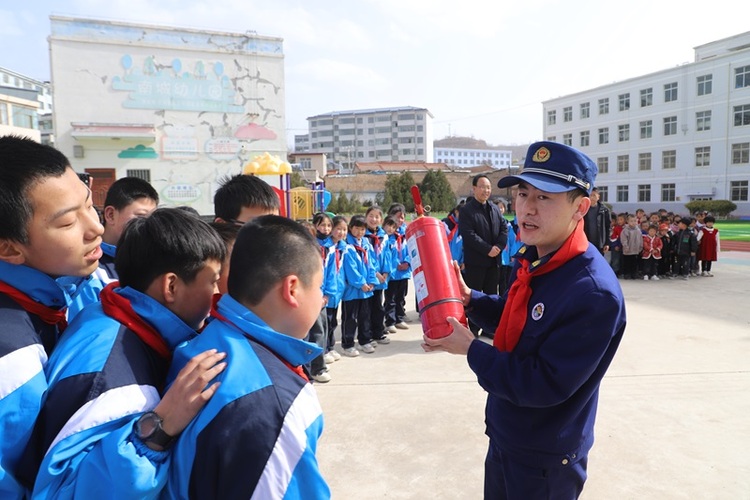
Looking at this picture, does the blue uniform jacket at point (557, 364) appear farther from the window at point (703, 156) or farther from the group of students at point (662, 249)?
the window at point (703, 156)

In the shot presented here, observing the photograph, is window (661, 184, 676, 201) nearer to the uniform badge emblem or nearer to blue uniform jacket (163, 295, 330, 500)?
the uniform badge emblem

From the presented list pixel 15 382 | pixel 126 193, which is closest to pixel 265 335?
pixel 15 382

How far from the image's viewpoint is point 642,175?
40344 mm

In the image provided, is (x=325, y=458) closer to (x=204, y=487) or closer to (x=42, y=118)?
(x=204, y=487)

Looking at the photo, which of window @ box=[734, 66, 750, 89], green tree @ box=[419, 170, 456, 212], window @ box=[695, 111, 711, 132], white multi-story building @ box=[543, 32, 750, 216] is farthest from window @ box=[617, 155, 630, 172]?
green tree @ box=[419, 170, 456, 212]

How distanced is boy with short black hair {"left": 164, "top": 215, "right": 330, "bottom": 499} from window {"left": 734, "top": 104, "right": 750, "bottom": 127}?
42.4 metres

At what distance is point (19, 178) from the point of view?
1.28 m

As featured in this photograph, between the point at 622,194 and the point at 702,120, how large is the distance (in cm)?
814

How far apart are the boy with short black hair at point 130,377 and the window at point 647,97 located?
4585 centimetres

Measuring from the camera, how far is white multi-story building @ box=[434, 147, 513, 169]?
102375mm

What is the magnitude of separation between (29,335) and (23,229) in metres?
0.28

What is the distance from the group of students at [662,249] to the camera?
10008mm

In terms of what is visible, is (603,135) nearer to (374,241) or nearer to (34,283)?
(374,241)

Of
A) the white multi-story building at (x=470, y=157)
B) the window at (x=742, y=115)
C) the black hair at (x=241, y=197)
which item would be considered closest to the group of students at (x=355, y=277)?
the black hair at (x=241, y=197)
